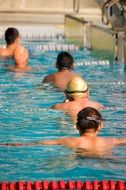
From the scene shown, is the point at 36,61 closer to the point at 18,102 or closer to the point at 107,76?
the point at 107,76

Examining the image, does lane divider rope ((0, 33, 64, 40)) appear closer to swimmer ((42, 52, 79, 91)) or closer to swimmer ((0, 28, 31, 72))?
swimmer ((0, 28, 31, 72))

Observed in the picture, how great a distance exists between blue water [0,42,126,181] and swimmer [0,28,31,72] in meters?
0.23

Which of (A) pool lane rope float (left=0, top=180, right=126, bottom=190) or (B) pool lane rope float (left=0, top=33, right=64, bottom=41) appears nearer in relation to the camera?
(A) pool lane rope float (left=0, top=180, right=126, bottom=190)

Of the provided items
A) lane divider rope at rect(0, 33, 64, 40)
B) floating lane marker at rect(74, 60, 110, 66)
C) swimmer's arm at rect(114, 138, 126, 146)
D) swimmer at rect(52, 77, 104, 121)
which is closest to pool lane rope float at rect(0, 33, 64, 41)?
lane divider rope at rect(0, 33, 64, 40)

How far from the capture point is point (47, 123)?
7.74 m

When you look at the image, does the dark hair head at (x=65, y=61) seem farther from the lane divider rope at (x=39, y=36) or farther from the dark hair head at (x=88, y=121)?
the lane divider rope at (x=39, y=36)

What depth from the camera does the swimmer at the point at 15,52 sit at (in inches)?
456

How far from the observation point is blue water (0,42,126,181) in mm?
5734

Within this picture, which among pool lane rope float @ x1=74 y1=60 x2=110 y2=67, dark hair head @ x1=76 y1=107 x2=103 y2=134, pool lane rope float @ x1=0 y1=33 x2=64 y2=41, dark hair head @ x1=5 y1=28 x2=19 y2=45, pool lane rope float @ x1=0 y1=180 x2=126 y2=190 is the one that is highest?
dark hair head @ x1=5 y1=28 x2=19 y2=45

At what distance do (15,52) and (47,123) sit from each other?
4315 millimetres

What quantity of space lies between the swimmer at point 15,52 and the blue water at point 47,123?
0.76 feet

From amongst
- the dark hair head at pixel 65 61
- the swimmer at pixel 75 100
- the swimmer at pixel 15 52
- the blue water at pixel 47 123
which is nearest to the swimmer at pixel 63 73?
the dark hair head at pixel 65 61

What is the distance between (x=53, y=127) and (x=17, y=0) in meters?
14.3

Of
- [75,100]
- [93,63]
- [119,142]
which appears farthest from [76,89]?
[93,63]
